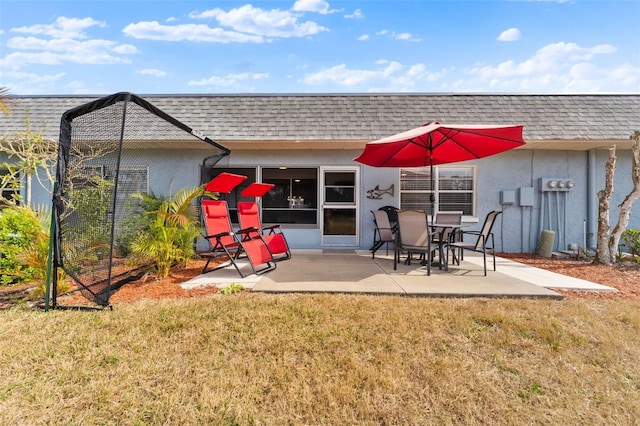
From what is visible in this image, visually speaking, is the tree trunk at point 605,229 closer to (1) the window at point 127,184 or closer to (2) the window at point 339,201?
(2) the window at point 339,201

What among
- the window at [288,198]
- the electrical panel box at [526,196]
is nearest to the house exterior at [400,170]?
the electrical panel box at [526,196]

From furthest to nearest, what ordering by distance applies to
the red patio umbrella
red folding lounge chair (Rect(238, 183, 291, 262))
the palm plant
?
red folding lounge chair (Rect(238, 183, 291, 262)) → the palm plant → the red patio umbrella

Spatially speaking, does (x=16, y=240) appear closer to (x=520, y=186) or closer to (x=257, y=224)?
(x=257, y=224)

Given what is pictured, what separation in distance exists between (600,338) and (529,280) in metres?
1.96

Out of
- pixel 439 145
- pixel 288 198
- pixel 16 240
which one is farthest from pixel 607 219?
pixel 16 240

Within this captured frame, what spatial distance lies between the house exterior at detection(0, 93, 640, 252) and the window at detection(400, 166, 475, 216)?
0.08ft

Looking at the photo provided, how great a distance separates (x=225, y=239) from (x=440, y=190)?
5.47 metres

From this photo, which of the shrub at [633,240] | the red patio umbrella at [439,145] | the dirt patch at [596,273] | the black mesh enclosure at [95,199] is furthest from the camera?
the shrub at [633,240]

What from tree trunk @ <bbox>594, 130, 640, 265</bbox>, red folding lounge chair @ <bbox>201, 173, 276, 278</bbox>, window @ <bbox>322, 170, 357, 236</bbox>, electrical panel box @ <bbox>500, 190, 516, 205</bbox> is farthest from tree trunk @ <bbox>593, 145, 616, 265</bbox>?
red folding lounge chair @ <bbox>201, 173, 276, 278</bbox>

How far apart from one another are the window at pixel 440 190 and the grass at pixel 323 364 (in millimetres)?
4646

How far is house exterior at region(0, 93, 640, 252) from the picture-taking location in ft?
24.4

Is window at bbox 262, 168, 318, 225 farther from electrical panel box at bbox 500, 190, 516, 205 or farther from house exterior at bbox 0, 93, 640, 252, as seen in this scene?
electrical panel box at bbox 500, 190, 516, 205

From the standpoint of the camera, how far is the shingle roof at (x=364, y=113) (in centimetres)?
722

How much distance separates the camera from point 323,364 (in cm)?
230
